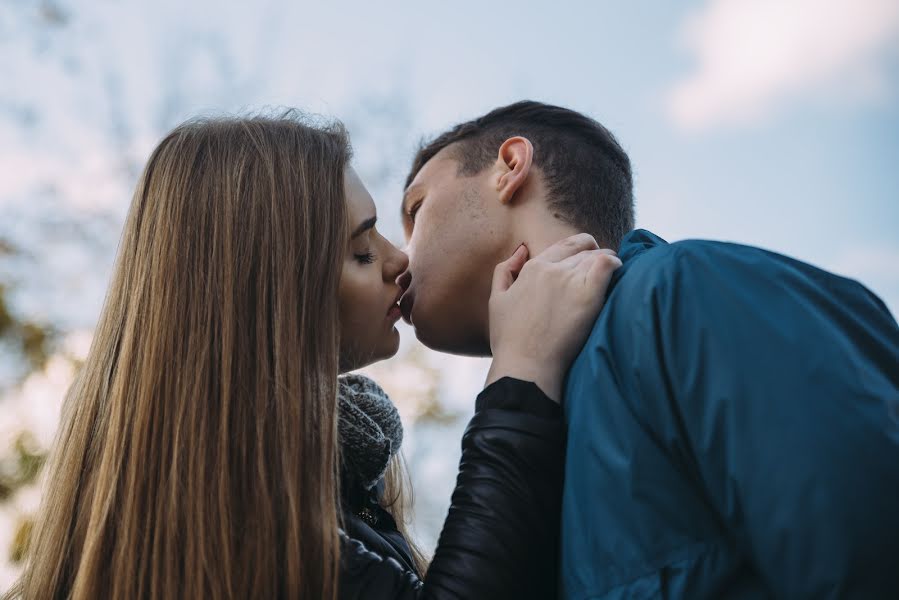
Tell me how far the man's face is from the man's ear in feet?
0.15

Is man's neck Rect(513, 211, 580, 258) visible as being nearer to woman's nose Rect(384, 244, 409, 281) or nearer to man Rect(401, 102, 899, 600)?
woman's nose Rect(384, 244, 409, 281)

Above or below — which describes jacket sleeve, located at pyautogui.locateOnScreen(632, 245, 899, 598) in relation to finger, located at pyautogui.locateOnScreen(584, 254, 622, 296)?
below

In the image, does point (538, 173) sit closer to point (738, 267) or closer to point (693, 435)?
point (738, 267)

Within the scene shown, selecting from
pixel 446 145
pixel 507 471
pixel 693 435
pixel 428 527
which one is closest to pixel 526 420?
pixel 507 471

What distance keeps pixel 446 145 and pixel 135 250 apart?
46.0 inches

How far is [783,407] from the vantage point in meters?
1.19

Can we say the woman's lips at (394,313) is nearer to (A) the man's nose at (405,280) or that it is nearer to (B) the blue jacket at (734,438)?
(A) the man's nose at (405,280)

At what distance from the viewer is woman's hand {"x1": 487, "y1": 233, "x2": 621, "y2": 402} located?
165 centimetres

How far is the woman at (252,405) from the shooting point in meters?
1.50

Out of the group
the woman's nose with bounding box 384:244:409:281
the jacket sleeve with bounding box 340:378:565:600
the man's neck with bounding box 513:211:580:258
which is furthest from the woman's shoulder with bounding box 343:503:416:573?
the man's neck with bounding box 513:211:580:258

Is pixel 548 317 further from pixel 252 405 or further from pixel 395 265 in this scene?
pixel 252 405

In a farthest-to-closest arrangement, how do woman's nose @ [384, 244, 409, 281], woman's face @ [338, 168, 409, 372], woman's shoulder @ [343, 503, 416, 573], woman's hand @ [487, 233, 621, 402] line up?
woman's nose @ [384, 244, 409, 281] < woman's face @ [338, 168, 409, 372] < woman's shoulder @ [343, 503, 416, 573] < woman's hand @ [487, 233, 621, 402]

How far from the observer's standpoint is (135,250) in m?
1.88

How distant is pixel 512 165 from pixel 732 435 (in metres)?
1.30
